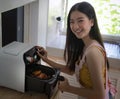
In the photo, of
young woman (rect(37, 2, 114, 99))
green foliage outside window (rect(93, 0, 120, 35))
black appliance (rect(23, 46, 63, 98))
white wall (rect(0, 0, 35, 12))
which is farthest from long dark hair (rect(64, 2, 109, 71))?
green foliage outside window (rect(93, 0, 120, 35))

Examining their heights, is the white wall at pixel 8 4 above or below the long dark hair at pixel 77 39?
above

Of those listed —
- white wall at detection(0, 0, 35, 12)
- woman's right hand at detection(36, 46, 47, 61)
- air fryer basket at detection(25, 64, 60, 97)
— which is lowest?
air fryer basket at detection(25, 64, 60, 97)

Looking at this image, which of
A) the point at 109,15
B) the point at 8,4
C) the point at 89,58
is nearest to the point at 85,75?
the point at 89,58

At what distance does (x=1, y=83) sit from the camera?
1515 millimetres

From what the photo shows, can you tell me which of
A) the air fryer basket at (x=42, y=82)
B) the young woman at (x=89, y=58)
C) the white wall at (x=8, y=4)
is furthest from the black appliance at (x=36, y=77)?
the white wall at (x=8, y=4)

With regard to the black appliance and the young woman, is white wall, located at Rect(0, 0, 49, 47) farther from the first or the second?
the young woman

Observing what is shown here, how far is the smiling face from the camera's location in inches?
48.6

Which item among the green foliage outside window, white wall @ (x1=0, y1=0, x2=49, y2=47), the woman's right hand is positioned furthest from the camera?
the green foliage outside window

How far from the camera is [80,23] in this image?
124cm

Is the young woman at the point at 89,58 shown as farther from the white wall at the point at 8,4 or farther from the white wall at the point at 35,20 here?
A: the white wall at the point at 35,20

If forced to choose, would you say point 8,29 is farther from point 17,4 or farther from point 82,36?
point 82,36

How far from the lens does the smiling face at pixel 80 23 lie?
1.23 meters

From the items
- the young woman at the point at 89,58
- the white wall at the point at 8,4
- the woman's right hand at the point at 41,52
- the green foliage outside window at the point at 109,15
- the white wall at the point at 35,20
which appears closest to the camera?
the young woman at the point at 89,58

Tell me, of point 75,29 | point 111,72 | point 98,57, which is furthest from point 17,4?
point 111,72
